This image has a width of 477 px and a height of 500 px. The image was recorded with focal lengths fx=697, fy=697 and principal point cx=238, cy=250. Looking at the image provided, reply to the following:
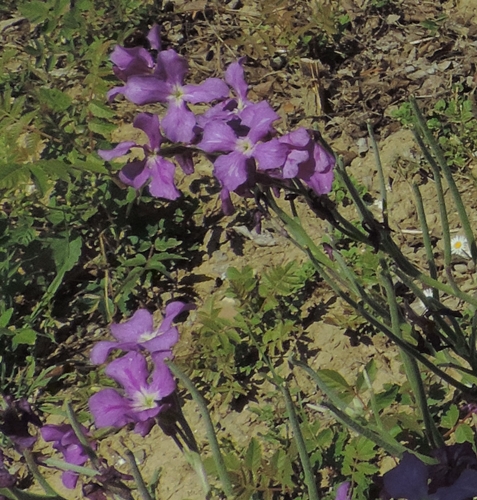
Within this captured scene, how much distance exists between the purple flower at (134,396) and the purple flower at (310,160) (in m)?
0.32

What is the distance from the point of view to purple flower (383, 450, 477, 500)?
0.74 metres

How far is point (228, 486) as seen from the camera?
0.91 metres

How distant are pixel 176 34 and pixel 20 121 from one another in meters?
1.48

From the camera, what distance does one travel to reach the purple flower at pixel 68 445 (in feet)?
3.33

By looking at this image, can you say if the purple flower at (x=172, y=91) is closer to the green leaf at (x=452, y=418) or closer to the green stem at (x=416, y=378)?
the green stem at (x=416, y=378)

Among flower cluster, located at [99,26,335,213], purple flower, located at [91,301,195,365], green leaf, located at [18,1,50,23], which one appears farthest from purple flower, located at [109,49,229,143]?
green leaf, located at [18,1,50,23]

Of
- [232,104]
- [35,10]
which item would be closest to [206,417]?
[232,104]

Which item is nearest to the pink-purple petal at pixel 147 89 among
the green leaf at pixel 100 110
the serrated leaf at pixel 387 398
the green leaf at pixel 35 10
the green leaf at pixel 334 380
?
the green leaf at pixel 334 380

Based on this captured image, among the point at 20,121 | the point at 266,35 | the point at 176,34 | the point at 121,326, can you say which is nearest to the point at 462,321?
the point at 121,326

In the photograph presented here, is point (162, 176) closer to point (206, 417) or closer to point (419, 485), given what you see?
point (206, 417)

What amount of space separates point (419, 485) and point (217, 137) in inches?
20.6

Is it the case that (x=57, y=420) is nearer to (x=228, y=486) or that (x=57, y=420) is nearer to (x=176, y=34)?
(x=228, y=486)

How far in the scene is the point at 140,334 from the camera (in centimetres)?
111

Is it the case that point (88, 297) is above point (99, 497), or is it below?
below
